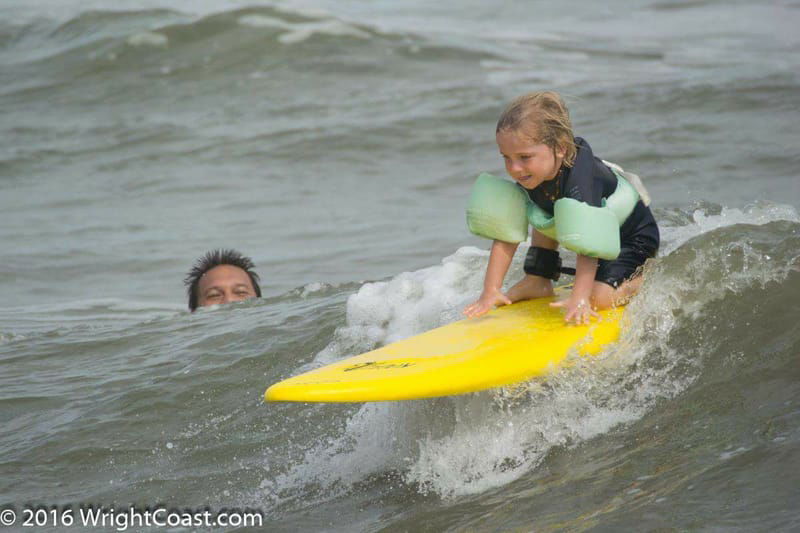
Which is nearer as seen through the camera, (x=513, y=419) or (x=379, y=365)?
(x=379, y=365)

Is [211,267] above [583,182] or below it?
below

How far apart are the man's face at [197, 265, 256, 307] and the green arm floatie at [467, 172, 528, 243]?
300 cm

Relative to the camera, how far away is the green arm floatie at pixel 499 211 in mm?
4500

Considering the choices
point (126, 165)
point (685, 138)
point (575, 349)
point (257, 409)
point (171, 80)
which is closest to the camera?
point (575, 349)

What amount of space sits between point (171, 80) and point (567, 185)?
11.9 m

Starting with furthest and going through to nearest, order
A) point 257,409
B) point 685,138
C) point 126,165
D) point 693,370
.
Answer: point 126,165
point 685,138
point 257,409
point 693,370

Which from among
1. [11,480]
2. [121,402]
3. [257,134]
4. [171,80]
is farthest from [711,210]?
[171,80]

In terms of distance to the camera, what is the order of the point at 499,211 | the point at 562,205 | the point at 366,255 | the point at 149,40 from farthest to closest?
the point at 149,40 → the point at 366,255 → the point at 499,211 → the point at 562,205

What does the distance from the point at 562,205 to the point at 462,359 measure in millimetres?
782

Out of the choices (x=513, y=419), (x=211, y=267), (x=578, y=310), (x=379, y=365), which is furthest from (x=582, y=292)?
(x=211, y=267)

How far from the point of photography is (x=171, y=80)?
49.8 ft

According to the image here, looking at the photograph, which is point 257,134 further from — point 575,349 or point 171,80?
point 575,349

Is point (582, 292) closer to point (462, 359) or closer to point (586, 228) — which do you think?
point (586, 228)

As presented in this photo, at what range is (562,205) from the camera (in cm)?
424
